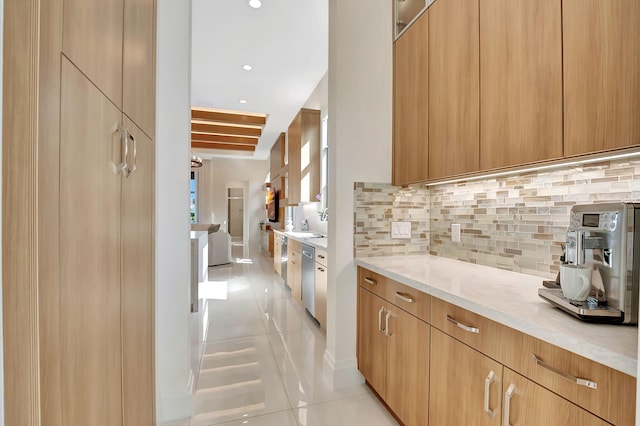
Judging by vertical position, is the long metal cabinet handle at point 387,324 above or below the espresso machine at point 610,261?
below

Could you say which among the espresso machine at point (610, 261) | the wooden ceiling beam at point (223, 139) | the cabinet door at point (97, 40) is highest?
the wooden ceiling beam at point (223, 139)

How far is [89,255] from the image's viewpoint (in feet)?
2.55

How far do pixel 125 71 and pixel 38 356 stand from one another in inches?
35.9

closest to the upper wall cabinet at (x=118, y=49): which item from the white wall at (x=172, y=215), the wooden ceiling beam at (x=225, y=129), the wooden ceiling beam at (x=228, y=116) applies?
the white wall at (x=172, y=215)

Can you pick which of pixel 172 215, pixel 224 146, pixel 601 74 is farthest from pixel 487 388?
pixel 224 146

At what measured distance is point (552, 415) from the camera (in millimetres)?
838

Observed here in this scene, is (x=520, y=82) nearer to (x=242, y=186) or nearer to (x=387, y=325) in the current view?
(x=387, y=325)

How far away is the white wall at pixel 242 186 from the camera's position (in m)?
10.1

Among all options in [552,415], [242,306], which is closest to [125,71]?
[552,415]

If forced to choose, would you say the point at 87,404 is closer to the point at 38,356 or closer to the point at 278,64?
the point at 38,356

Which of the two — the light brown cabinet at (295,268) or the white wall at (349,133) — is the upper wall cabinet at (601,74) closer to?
the white wall at (349,133)

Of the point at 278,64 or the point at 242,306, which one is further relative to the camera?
the point at 278,64

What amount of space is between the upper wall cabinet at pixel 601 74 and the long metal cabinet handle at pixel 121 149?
161cm

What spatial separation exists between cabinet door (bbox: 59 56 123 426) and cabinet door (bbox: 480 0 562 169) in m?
1.57
